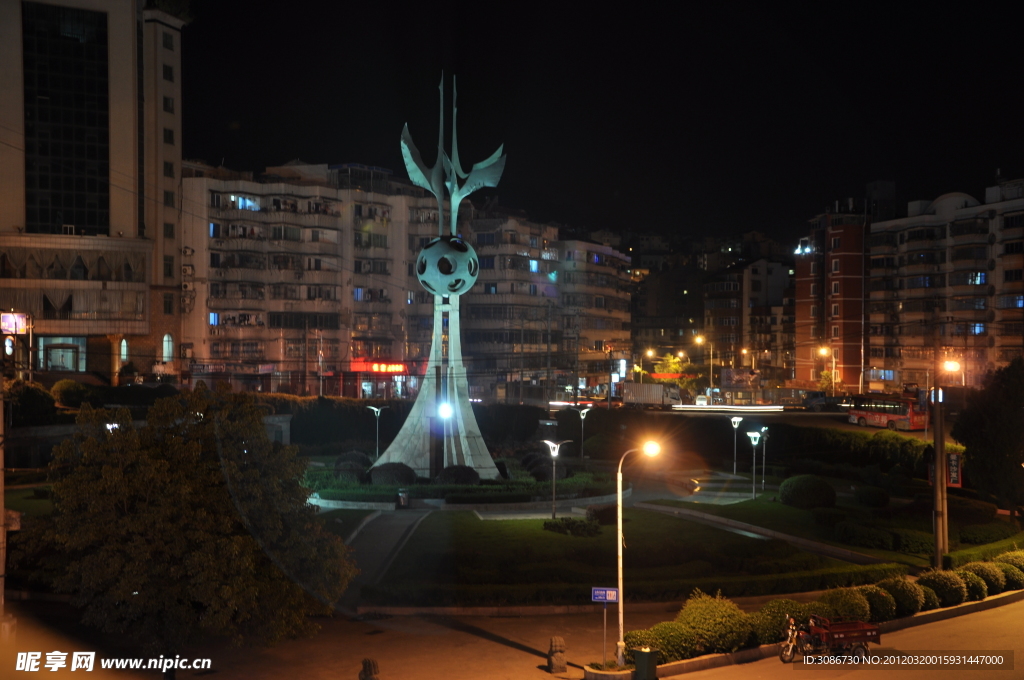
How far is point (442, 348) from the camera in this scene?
144ft

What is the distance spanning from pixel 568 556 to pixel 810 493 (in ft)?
47.8

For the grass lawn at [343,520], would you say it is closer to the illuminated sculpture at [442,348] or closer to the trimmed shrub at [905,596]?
the illuminated sculpture at [442,348]

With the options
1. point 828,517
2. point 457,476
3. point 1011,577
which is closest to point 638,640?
point 1011,577

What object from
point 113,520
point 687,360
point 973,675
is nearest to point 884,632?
point 973,675

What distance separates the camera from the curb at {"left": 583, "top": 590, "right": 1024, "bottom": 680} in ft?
65.4

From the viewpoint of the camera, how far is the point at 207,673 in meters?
Answer: 19.8

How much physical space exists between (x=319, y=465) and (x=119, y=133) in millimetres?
36920

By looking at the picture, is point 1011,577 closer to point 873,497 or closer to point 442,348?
point 873,497

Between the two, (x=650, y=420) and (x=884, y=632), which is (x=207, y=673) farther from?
(x=650, y=420)

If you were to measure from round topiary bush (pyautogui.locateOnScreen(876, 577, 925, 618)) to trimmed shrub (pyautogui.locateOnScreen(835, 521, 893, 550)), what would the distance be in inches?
310

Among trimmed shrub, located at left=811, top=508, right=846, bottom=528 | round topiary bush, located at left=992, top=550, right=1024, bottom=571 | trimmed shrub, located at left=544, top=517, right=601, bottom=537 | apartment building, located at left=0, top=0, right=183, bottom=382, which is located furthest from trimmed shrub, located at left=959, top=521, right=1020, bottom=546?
apartment building, located at left=0, top=0, right=183, bottom=382

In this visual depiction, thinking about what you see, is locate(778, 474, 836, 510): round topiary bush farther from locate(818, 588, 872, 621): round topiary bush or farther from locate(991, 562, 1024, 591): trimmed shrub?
locate(818, 588, 872, 621): round topiary bush

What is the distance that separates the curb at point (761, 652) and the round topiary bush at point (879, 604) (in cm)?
20

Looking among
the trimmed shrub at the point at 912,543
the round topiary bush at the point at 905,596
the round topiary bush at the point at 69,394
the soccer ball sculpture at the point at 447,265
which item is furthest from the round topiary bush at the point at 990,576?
the round topiary bush at the point at 69,394
